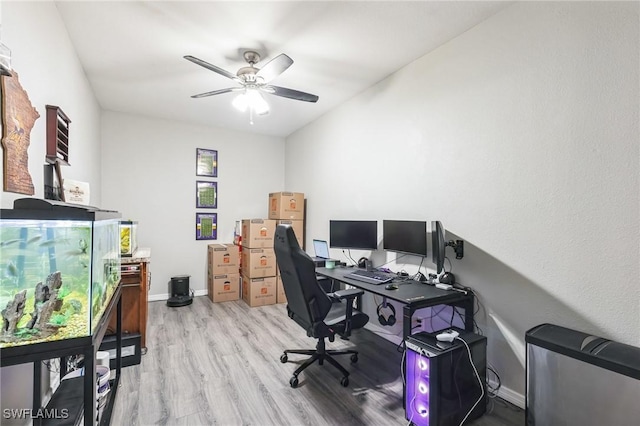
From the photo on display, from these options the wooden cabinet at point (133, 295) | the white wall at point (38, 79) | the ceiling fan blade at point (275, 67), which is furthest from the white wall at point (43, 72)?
the ceiling fan blade at point (275, 67)

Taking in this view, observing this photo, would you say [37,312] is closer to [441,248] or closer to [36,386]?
[36,386]

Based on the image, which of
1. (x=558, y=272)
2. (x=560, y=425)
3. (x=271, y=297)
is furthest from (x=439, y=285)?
(x=271, y=297)

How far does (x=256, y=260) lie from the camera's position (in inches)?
172

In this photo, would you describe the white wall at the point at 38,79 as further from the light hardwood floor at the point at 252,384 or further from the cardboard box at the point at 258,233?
the cardboard box at the point at 258,233

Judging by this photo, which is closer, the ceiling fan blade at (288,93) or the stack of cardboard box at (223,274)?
the ceiling fan blade at (288,93)

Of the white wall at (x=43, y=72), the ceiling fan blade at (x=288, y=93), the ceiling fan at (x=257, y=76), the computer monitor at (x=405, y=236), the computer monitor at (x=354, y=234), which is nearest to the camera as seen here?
the white wall at (x=43, y=72)

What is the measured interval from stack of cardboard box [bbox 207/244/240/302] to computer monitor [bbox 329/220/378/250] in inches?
72.3

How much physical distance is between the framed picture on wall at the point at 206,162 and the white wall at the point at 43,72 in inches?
69.6

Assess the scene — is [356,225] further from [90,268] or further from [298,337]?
[90,268]

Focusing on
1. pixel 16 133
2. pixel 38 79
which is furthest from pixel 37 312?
pixel 38 79

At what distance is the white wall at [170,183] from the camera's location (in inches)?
169

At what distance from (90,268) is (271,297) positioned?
134 inches

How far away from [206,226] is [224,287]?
42.1 inches

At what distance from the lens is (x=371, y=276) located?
2.76m
